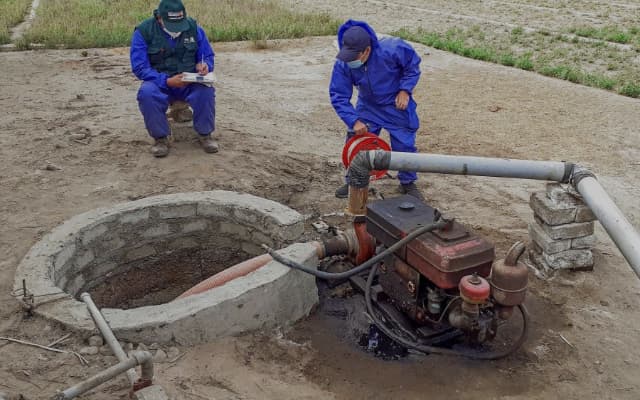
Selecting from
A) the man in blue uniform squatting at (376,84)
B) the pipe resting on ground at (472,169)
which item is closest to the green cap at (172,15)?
the man in blue uniform squatting at (376,84)

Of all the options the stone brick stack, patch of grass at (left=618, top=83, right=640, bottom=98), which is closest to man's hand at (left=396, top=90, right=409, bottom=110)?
the stone brick stack

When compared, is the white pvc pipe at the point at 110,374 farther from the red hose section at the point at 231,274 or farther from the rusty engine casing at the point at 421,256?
the rusty engine casing at the point at 421,256

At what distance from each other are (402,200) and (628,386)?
5.12 ft

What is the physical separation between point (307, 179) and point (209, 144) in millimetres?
1046

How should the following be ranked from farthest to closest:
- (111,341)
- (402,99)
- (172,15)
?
(172,15), (402,99), (111,341)

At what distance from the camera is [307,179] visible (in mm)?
5633

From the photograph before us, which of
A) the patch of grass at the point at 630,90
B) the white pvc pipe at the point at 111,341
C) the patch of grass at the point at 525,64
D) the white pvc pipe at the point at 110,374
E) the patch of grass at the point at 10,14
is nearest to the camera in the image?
the white pvc pipe at the point at 110,374

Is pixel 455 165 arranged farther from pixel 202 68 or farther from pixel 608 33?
pixel 608 33

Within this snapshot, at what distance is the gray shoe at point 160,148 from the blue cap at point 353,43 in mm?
2067

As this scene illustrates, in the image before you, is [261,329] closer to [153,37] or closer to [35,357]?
[35,357]

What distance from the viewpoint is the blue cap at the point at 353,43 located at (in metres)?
4.69

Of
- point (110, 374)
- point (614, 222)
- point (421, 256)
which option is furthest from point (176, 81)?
point (614, 222)

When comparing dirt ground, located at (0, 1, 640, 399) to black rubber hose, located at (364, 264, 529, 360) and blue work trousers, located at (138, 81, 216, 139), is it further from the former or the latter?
blue work trousers, located at (138, 81, 216, 139)

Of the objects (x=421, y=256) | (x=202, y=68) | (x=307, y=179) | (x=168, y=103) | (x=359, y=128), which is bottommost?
(x=307, y=179)
